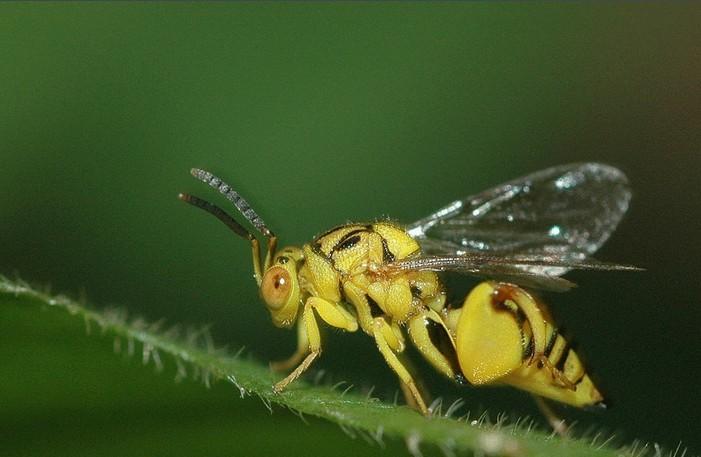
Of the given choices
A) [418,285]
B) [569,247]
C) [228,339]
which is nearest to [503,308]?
[418,285]

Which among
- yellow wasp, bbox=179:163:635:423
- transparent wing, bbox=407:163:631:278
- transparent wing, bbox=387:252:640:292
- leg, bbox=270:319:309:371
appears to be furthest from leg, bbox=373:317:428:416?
transparent wing, bbox=407:163:631:278

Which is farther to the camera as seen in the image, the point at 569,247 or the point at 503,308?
the point at 569,247

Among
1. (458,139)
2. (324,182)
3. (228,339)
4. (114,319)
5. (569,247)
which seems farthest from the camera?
(458,139)

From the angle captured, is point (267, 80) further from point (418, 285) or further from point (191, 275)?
point (418, 285)

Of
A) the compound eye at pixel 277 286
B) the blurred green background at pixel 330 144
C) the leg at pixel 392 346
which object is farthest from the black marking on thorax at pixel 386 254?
the blurred green background at pixel 330 144

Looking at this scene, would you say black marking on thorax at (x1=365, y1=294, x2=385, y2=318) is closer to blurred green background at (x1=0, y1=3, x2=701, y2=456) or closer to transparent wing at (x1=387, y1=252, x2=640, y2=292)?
transparent wing at (x1=387, y1=252, x2=640, y2=292)

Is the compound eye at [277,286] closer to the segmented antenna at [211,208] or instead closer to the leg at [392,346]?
the segmented antenna at [211,208]
